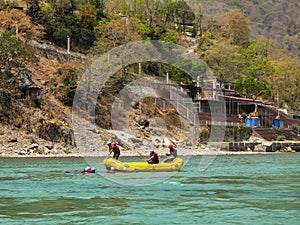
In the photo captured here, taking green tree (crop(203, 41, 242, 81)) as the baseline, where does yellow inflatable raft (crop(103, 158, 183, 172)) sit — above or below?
below

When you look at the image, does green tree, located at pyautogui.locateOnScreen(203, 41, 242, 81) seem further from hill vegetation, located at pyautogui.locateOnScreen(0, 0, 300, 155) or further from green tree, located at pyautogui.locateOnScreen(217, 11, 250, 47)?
green tree, located at pyautogui.locateOnScreen(217, 11, 250, 47)

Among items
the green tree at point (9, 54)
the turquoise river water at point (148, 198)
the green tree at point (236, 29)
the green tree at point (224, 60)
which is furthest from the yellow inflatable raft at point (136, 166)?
the green tree at point (236, 29)

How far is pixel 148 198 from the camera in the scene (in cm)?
2453

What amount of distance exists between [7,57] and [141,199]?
40700mm

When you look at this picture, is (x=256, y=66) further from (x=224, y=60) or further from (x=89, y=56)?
(x=89, y=56)

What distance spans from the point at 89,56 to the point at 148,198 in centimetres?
5022

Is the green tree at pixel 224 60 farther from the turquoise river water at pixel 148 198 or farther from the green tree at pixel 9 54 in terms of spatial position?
the turquoise river water at pixel 148 198

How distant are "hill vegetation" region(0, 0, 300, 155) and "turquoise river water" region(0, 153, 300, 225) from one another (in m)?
27.1

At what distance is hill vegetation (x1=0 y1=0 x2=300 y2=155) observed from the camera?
62.3 m

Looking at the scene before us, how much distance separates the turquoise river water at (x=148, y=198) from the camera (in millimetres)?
19906

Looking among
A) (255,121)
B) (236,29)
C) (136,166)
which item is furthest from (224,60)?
(136,166)

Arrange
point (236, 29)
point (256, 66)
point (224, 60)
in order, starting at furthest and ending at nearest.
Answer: point (236, 29), point (256, 66), point (224, 60)

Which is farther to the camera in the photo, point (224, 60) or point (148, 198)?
point (224, 60)

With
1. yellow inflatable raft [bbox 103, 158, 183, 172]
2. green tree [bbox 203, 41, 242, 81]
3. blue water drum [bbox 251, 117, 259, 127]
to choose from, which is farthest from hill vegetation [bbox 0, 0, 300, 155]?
yellow inflatable raft [bbox 103, 158, 183, 172]
